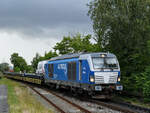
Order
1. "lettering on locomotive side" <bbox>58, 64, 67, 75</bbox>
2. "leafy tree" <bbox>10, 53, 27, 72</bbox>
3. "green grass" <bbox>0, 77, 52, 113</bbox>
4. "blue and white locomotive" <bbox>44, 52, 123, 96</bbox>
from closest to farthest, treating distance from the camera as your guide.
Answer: "green grass" <bbox>0, 77, 52, 113</bbox>, "blue and white locomotive" <bbox>44, 52, 123, 96</bbox>, "lettering on locomotive side" <bbox>58, 64, 67, 75</bbox>, "leafy tree" <bbox>10, 53, 27, 72</bbox>

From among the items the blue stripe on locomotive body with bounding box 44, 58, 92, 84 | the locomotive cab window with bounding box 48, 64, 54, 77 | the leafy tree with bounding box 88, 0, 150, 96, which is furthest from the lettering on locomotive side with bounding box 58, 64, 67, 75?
the leafy tree with bounding box 88, 0, 150, 96

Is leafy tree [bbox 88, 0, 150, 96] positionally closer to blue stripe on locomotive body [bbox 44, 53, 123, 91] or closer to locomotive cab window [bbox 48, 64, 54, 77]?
blue stripe on locomotive body [bbox 44, 53, 123, 91]

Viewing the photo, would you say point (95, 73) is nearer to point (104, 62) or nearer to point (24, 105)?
point (104, 62)

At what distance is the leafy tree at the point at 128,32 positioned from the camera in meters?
17.6

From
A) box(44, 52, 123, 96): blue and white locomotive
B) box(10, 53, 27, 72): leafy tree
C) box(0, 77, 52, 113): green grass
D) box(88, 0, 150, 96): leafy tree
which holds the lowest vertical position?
box(0, 77, 52, 113): green grass

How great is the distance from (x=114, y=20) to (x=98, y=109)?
7261 millimetres

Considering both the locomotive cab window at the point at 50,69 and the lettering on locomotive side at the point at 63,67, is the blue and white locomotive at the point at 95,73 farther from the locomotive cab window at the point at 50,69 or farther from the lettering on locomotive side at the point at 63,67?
the locomotive cab window at the point at 50,69

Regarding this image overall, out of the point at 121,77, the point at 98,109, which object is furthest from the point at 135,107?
the point at 121,77

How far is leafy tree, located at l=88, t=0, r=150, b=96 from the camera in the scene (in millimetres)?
17594

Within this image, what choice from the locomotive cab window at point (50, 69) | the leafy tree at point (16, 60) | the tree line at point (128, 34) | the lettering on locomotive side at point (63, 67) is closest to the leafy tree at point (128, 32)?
the tree line at point (128, 34)

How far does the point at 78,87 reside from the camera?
18344 mm

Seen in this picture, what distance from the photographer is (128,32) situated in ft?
60.2

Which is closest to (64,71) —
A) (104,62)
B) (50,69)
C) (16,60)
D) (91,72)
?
(50,69)

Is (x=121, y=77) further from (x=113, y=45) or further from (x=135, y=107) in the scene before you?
(x=135, y=107)
